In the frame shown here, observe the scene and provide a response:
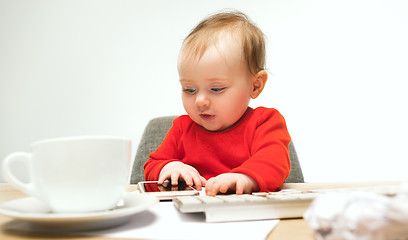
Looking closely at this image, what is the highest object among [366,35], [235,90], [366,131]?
[366,35]

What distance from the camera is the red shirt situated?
0.78 m

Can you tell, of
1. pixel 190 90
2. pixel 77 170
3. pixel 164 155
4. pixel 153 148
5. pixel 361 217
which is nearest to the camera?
pixel 361 217

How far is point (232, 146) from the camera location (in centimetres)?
95

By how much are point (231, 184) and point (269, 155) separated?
0.17 metres

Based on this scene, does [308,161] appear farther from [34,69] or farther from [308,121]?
[34,69]

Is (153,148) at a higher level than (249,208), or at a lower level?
lower

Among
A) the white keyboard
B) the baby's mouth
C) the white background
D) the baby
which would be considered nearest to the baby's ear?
the baby

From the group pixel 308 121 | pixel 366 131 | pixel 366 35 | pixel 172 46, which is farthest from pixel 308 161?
pixel 172 46

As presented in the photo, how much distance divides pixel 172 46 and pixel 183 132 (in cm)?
139

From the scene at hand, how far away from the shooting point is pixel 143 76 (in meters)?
2.31

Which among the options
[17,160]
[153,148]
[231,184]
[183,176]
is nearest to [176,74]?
[153,148]

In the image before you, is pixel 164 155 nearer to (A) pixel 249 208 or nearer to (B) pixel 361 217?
(A) pixel 249 208

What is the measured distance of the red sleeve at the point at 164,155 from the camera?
0.95 meters

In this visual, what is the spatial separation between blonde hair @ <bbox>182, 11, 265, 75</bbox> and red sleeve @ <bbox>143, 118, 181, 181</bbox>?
0.29m
